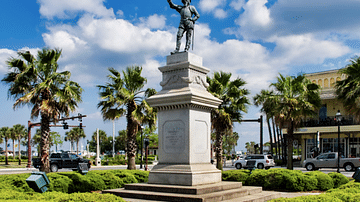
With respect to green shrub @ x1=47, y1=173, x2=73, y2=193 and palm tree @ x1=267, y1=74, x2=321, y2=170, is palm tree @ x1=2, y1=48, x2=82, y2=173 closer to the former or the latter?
green shrub @ x1=47, y1=173, x2=73, y2=193

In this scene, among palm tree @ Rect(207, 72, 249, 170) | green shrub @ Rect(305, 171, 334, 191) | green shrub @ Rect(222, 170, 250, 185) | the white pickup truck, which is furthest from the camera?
the white pickup truck

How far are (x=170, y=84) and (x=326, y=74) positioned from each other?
3955 centimetres

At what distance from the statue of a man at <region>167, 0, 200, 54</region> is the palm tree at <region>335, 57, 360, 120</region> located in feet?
50.8

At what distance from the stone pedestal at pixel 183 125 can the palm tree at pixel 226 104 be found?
1342 centimetres

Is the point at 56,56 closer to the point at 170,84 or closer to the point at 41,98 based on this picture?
the point at 41,98

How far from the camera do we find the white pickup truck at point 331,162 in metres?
32.1

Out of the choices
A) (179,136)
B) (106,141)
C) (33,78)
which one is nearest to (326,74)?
(33,78)

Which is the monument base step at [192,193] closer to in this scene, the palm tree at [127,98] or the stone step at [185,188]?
the stone step at [185,188]

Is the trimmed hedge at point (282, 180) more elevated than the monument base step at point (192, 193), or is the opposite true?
the monument base step at point (192, 193)

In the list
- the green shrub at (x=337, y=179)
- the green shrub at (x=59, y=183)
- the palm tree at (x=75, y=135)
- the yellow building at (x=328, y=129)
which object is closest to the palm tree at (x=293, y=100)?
the yellow building at (x=328, y=129)

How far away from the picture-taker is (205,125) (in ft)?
39.1

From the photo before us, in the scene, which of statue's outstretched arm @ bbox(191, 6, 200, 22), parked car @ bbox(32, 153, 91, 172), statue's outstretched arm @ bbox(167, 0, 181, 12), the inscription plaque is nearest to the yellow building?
parked car @ bbox(32, 153, 91, 172)

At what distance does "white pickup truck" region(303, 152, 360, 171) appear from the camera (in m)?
32.1

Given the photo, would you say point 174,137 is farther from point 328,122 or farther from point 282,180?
point 328,122
